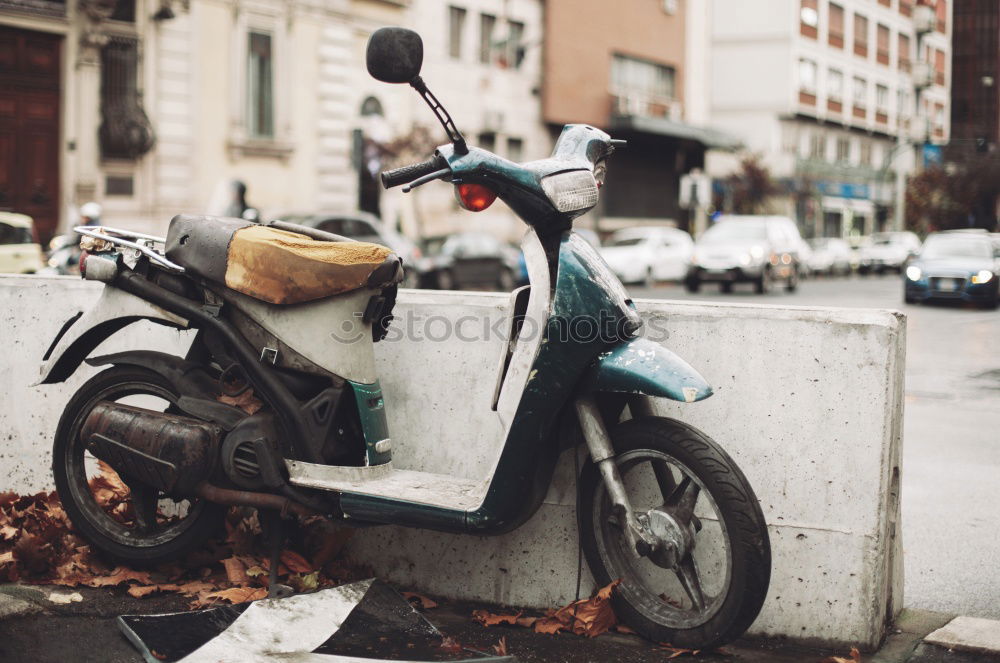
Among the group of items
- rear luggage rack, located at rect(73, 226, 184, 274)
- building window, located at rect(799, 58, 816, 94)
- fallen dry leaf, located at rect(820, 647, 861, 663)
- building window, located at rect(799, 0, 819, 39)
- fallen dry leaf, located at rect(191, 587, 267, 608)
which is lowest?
fallen dry leaf, located at rect(820, 647, 861, 663)

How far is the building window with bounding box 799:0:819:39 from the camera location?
5956cm

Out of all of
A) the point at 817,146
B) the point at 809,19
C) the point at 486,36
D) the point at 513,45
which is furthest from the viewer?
the point at 817,146

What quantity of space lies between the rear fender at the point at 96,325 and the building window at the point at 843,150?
63.6 meters

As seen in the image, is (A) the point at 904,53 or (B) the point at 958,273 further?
(A) the point at 904,53

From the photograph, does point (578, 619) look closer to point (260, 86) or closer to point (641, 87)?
point (260, 86)

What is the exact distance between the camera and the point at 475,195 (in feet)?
12.8

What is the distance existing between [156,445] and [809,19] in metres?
61.3

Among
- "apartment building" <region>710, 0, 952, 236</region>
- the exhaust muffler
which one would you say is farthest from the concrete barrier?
"apartment building" <region>710, 0, 952, 236</region>

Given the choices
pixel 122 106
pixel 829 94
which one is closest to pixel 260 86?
pixel 122 106

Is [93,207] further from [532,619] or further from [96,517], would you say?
[532,619]

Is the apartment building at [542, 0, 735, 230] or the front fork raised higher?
the apartment building at [542, 0, 735, 230]

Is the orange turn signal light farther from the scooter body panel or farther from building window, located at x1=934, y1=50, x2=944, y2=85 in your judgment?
building window, located at x1=934, y1=50, x2=944, y2=85

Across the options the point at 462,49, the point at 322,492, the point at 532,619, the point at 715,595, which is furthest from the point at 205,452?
the point at 462,49

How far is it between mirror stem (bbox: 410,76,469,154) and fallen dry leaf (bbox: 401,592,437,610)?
1.65 metres
